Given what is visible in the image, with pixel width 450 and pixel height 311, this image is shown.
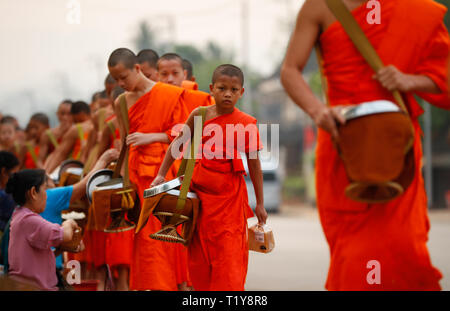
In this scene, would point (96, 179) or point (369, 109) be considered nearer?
point (369, 109)

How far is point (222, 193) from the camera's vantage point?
513cm

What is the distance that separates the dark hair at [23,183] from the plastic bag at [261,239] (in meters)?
1.48

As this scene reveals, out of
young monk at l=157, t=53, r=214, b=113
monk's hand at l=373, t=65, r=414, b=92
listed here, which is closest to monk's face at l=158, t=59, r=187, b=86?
young monk at l=157, t=53, r=214, b=113

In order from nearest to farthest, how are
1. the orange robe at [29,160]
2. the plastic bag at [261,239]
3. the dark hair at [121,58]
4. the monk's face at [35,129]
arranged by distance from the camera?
the plastic bag at [261,239]
the dark hair at [121,58]
the orange robe at [29,160]
the monk's face at [35,129]

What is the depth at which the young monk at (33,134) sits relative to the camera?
1020cm

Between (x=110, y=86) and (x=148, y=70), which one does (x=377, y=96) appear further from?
(x=110, y=86)

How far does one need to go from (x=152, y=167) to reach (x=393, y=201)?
290 cm

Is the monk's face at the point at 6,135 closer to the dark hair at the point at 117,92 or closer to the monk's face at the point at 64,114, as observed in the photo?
the monk's face at the point at 64,114

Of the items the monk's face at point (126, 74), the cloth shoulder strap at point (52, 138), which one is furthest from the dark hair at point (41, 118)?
the monk's face at point (126, 74)

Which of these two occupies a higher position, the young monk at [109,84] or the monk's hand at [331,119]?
the young monk at [109,84]

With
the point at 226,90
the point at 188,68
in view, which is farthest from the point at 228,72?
the point at 188,68

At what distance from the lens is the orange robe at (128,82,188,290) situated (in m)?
5.90
